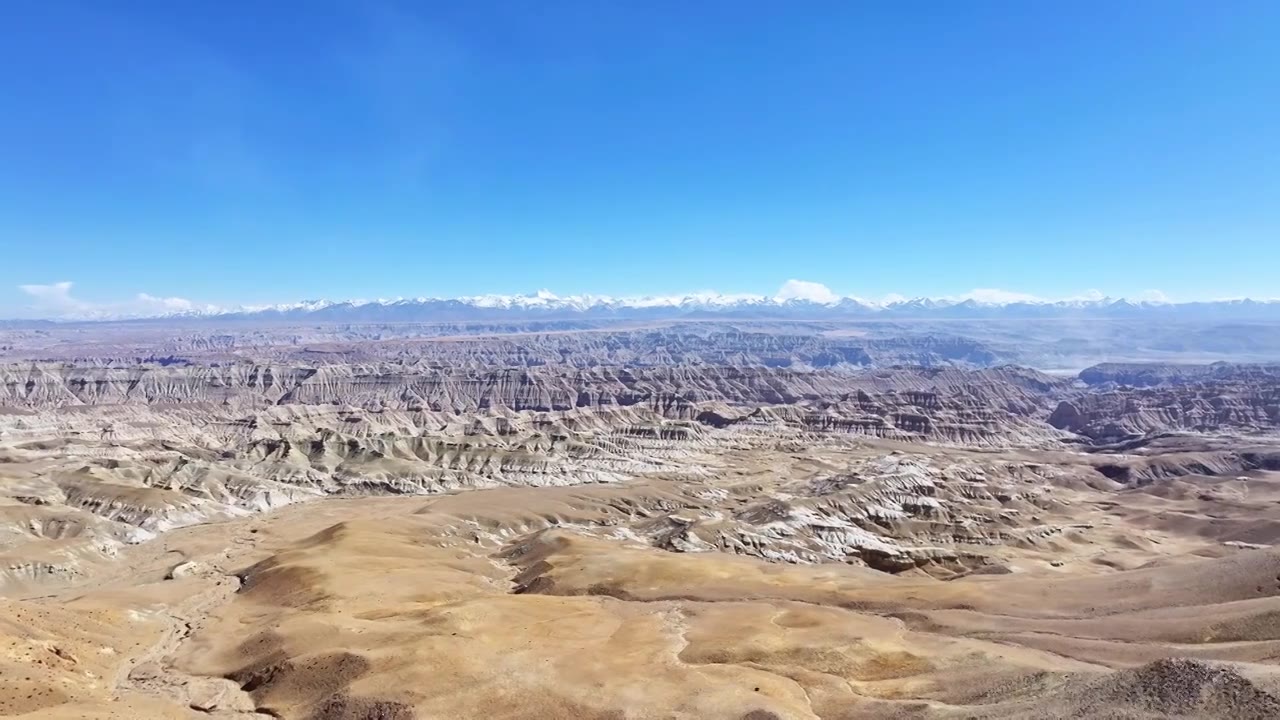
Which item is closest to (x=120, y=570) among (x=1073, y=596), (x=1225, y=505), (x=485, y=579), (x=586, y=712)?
(x=485, y=579)

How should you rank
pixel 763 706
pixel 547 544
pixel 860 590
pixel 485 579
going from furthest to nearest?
pixel 547 544, pixel 485 579, pixel 860 590, pixel 763 706

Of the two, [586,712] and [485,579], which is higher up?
[586,712]

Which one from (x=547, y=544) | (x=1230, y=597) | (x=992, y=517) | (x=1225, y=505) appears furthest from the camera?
(x=1225, y=505)

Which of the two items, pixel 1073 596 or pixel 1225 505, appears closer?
pixel 1073 596

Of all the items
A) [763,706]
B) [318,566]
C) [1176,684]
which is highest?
[1176,684]

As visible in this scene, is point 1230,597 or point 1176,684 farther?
point 1230,597

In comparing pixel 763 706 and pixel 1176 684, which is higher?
pixel 1176 684

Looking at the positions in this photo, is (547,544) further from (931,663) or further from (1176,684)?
(1176,684)

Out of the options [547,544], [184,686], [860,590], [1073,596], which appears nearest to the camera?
[184,686]

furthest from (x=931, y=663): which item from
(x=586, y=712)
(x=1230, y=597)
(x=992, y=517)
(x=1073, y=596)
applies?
(x=992, y=517)

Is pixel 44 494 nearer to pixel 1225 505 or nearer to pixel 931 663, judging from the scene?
pixel 931 663
